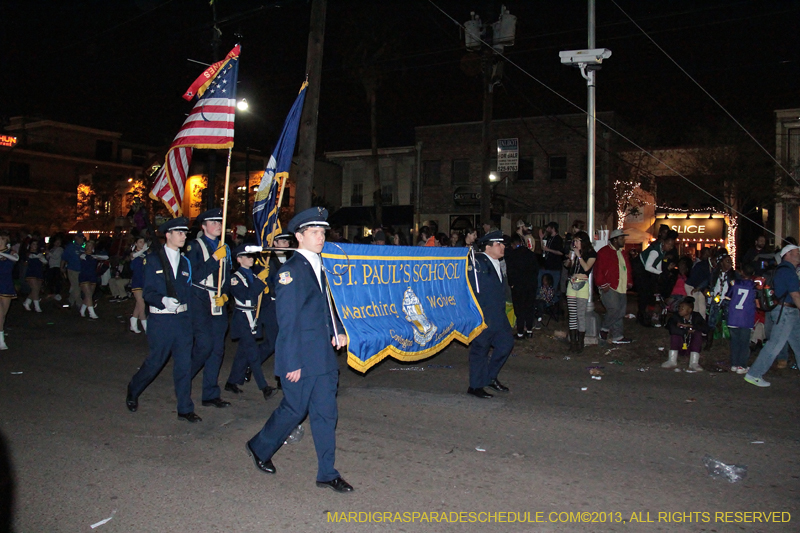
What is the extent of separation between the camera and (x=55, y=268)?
64.7 feet

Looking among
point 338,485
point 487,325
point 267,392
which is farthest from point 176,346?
point 487,325

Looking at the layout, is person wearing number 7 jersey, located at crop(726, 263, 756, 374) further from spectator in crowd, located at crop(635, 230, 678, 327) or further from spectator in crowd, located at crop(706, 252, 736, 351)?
spectator in crowd, located at crop(635, 230, 678, 327)

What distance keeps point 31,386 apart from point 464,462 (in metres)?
6.05

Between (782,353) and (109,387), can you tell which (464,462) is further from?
(782,353)

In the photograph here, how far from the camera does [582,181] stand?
1294 inches

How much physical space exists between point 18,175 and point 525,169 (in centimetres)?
4266

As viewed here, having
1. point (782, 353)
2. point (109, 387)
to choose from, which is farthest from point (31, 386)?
point (782, 353)

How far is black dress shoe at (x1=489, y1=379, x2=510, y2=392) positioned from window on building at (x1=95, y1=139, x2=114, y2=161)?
58.1 m

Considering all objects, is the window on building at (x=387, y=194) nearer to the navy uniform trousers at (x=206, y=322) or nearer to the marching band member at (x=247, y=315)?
the marching band member at (x=247, y=315)

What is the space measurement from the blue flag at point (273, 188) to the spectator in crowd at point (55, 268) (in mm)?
15113

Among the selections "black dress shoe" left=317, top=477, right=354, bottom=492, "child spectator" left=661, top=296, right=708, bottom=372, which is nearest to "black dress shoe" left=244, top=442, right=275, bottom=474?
"black dress shoe" left=317, top=477, right=354, bottom=492

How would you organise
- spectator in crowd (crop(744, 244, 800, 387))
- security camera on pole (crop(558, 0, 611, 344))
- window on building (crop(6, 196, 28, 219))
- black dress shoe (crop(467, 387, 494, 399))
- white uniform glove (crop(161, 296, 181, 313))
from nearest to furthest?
white uniform glove (crop(161, 296, 181, 313)), black dress shoe (crop(467, 387, 494, 399)), spectator in crowd (crop(744, 244, 800, 387)), security camera on pole (crop(558, 0, 611, 344)), window on building (crop(6, 196, 28, 219))

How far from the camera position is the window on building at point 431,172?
36281 mm

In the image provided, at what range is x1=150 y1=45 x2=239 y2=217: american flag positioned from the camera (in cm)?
776
